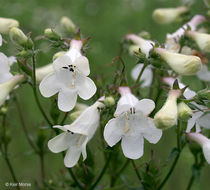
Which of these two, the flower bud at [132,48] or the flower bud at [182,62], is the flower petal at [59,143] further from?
the flower bud at [132,48]

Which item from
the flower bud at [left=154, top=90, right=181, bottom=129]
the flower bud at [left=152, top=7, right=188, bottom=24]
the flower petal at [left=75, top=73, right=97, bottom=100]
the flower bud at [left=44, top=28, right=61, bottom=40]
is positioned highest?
the flower bud at [left=44, top=28, right=61, bottom=40]

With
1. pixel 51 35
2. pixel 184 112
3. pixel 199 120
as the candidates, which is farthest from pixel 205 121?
pixel 51 35

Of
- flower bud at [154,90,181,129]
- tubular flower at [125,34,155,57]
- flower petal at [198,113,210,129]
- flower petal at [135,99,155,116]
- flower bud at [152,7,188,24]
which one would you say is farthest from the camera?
flower bud at [152,7,188,24]

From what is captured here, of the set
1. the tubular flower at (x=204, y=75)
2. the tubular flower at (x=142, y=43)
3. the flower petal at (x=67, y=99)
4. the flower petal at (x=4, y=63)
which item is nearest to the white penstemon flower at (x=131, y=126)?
the flower petal at (x=67, y=99)

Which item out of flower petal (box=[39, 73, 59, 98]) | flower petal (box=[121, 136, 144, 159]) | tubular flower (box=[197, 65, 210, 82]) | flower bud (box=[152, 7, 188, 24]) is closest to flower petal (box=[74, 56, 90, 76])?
flower petal (box=[39, 73, 59, 98])

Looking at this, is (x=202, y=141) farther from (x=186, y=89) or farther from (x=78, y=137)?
(x=78, y=137)

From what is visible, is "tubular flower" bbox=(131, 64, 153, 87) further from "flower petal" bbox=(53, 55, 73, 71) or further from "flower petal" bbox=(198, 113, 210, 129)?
"flower petal" bbox=(53, 55, 73, 71)

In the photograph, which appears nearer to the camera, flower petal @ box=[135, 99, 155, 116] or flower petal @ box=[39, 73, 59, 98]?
flower petal @ box=[135, 99, 155, 116]
